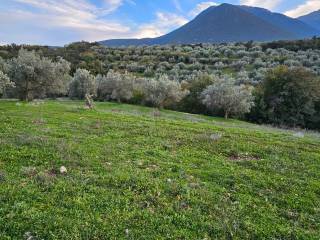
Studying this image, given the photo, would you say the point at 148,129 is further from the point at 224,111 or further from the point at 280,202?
the point at 224,111

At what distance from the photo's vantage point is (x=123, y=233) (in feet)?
36.3

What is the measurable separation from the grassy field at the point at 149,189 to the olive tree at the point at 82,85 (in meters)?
71.4

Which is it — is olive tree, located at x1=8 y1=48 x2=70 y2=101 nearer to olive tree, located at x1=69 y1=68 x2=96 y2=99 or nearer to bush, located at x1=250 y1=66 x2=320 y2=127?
olive tree, located at x1=69 y1=68 x2=96 y2=99

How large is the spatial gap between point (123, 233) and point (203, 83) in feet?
270

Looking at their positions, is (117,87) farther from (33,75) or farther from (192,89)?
(33,75)

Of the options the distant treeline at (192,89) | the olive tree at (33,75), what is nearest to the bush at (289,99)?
the distant treeline at (192,89)

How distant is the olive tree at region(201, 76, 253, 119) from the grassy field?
5093 centimetres

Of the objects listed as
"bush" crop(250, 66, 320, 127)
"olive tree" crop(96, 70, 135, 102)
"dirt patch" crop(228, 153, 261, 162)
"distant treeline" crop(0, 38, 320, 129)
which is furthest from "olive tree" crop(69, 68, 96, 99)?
"dirt patch" crop(228, 153, 261, 162)

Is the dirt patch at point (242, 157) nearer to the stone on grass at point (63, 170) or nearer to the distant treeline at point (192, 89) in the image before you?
the stone on grass at point (63, 170)

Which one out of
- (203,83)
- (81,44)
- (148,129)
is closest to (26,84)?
(148,129)

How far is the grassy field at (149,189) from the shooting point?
11484mm

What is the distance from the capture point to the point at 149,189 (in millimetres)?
14219

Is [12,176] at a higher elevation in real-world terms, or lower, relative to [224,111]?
higher

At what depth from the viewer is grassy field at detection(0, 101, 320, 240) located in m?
11.5
